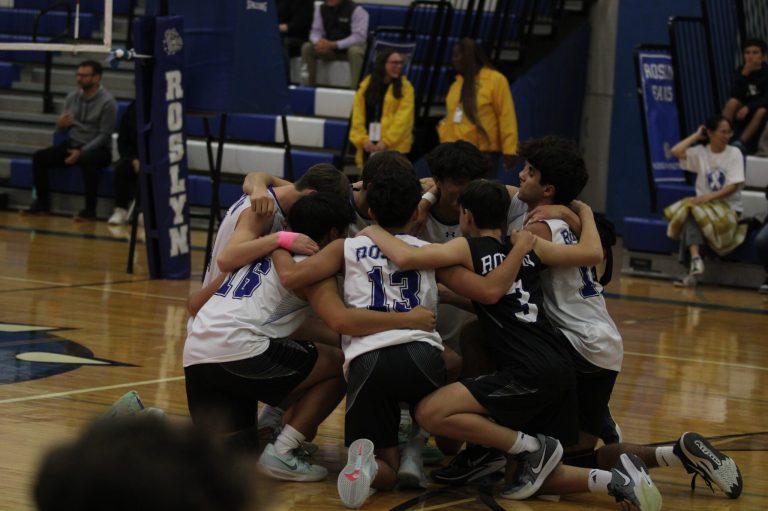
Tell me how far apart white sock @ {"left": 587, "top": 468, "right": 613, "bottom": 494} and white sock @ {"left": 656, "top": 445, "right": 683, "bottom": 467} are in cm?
33

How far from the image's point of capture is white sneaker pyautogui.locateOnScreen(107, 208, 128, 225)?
39.2 feet

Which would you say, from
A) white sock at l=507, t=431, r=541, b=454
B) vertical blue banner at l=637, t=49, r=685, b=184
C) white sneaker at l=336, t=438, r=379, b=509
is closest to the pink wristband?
white sneaker at l=336, t=438, r=379, b=509

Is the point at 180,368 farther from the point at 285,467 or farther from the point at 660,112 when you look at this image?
the point at 660,112

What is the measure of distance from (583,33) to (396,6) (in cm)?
217

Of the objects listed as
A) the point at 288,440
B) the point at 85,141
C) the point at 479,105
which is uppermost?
the point at 479,105

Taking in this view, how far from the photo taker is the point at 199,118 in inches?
503

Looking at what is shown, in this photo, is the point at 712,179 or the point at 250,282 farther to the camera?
the point at 712,179

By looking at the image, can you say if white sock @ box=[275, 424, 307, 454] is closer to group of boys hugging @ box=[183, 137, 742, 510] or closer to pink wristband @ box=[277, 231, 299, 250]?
group of boys hugging @ box=[183, 137, 742, 510]

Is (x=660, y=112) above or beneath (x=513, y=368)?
above

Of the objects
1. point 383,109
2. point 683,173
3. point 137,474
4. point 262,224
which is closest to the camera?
point 137,474

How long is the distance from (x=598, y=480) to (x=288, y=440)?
3.13 ft

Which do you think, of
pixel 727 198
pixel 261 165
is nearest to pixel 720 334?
pixel 727 198

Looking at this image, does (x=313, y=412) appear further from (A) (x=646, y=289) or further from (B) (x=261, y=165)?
(B) (x=261, y=165)

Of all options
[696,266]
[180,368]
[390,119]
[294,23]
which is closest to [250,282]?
[180,368]
